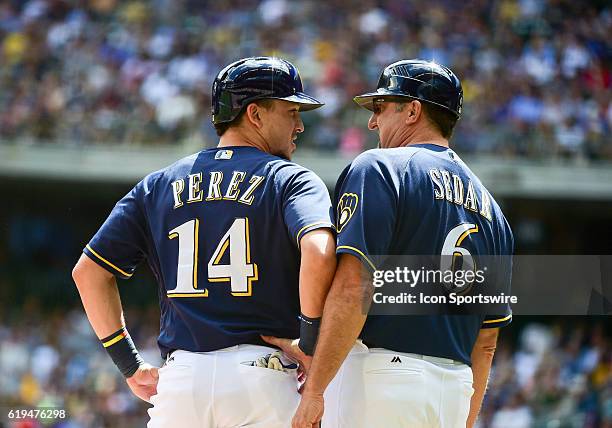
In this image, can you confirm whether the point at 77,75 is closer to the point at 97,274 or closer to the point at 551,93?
the point at 551,93

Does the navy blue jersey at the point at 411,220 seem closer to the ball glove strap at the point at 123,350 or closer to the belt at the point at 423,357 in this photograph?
the belt at the point at 423,357

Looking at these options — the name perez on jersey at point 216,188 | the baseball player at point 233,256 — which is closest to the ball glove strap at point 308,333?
the baseball player at point 233,256

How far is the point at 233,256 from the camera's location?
335 cm

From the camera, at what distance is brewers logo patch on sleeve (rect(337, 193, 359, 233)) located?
10.5 feet

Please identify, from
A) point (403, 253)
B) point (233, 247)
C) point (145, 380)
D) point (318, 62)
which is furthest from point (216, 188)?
point (318, 62)

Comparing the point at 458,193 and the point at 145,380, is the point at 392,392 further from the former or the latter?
the point at 145,380

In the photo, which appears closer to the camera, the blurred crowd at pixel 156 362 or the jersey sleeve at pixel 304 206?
the jersey sleeve at pixel 304 206

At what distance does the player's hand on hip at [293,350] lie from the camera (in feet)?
10.7

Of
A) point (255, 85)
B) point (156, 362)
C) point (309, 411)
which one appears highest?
point (255, 85)

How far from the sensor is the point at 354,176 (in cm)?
325

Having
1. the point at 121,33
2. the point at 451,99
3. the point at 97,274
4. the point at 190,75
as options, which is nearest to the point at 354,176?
the point at 451,99

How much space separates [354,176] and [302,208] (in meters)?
0.20

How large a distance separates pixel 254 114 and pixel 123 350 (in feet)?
3.25

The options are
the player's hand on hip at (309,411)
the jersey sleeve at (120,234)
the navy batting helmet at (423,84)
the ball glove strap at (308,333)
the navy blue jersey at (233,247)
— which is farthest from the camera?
the jersey sleeve at (120,234)
